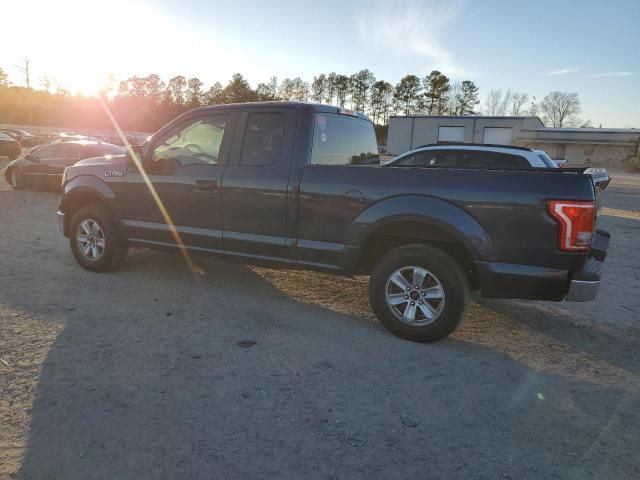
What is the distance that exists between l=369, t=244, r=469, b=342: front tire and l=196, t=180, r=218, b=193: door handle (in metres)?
1.91

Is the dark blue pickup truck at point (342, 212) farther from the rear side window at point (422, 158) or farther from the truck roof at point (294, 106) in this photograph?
the rear side window at point (422, 158)

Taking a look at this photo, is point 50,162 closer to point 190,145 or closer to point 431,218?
point 190,145

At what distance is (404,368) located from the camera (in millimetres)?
3678

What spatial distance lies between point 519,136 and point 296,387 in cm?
4673

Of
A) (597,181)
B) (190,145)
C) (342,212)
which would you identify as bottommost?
(342,212)

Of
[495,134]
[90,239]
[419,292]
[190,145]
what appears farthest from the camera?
[495,134]

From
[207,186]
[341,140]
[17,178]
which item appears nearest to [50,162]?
[17,178]

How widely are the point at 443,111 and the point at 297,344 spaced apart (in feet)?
312

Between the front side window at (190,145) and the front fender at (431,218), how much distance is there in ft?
6.18

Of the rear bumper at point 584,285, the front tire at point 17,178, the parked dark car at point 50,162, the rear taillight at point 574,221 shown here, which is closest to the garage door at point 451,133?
the parked dark car at point 50,162

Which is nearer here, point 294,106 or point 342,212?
point 342,212

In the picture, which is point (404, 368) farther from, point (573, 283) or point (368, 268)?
point (573, 283)

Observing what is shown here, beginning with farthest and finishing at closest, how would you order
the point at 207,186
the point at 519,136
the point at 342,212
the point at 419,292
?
the point at 519,136, the point at 207,186, the point at 342,212, the point at 419,292

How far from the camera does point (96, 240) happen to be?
5.88 m
